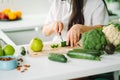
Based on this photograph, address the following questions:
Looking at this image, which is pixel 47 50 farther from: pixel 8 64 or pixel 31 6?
pixel 31 6

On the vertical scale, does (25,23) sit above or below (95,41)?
above

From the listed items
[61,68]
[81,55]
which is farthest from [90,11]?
[61,68]

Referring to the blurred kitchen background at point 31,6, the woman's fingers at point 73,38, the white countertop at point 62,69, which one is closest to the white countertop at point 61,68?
the white countertop at point 62,69

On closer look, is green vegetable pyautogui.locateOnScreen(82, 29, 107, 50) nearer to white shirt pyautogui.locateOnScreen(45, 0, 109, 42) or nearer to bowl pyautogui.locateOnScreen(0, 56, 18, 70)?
bowl pyautogui.locateOnScreen(0, 56, 18, 70)

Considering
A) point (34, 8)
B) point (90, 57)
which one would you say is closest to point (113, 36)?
point (90, 57)

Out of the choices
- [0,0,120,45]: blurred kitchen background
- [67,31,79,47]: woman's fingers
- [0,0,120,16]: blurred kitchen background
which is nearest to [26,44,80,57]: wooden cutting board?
[67,31,79,47]: woman's fingers

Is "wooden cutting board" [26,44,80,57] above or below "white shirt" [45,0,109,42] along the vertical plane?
below

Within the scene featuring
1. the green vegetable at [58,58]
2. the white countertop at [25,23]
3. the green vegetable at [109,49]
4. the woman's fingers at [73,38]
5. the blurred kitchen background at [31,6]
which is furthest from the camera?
the blurred kitchen background at [31,6]

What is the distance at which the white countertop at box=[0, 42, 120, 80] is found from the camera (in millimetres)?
1249

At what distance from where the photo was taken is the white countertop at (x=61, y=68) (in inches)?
49.2

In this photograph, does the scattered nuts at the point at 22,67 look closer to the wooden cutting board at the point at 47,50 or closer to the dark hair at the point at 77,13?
the wooden cutting board at the point at 47,50

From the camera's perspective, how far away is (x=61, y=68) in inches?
52.7

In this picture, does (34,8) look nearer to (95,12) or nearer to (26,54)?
(95,12)

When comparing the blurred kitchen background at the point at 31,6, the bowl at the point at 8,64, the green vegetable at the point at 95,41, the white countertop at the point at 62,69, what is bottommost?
the white countertop at the point at 62,69
